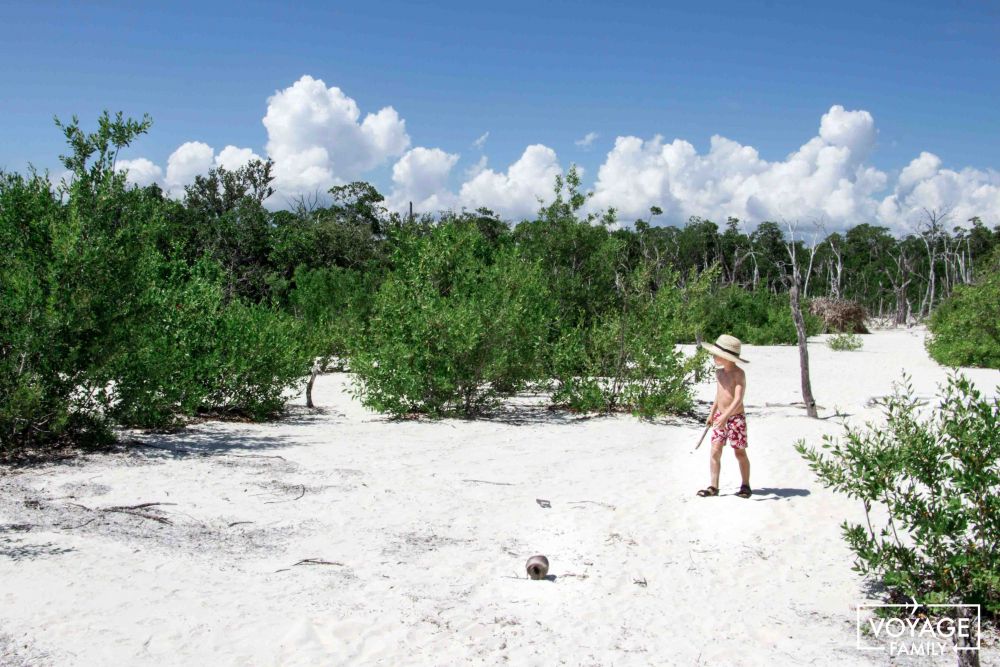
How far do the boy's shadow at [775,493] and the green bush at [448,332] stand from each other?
546 cm

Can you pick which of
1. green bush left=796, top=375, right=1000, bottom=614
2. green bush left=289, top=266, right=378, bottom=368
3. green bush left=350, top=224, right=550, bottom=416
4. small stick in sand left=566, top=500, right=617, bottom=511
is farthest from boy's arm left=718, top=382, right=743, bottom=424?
green bush left=289, top=266, right=378, bottom=368

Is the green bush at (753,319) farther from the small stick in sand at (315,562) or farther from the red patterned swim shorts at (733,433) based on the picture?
the small stick in sand at (315,562)

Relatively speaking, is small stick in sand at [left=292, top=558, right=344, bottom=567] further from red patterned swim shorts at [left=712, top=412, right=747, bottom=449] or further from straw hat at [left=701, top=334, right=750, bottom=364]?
straw hat at [left=701, top=334, right=750, bottom=364]

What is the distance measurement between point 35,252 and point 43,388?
1458mm

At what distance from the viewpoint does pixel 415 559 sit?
5496 mm

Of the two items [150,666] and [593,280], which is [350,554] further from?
[593,280]

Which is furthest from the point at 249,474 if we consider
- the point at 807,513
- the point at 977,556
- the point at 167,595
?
the point at 977,556

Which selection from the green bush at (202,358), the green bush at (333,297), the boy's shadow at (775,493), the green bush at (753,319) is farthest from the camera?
the green bush at (753,319)

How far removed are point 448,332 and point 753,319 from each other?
24.5 meters

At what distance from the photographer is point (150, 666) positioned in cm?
369

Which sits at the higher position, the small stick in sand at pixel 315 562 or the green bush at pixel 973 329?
the green bush at pixel 973 329

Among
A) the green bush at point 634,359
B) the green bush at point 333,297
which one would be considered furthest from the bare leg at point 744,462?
the green bush at point 333,297

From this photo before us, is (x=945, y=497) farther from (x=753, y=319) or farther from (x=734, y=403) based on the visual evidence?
(x=753, y=319)

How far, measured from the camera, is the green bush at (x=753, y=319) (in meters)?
31.4
